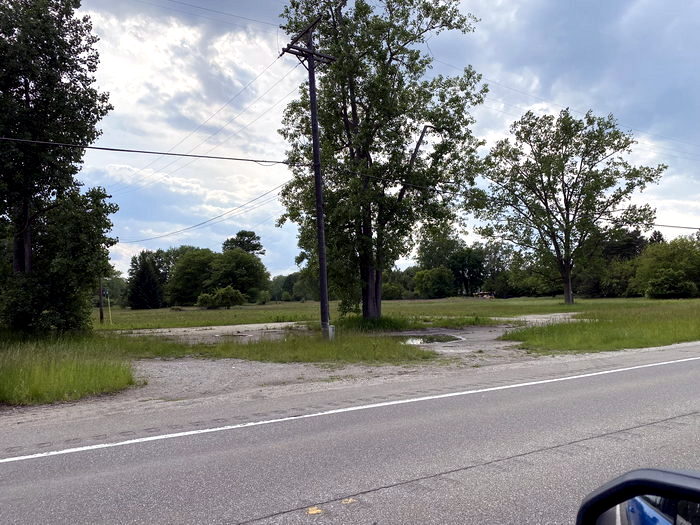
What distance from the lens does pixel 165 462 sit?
5434 millimetres

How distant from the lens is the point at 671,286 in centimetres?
7544

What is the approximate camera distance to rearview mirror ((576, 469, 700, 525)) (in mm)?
1337

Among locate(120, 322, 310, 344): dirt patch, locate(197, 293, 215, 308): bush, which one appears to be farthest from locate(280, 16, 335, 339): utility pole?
locate(197, 293, 215, 308): bush

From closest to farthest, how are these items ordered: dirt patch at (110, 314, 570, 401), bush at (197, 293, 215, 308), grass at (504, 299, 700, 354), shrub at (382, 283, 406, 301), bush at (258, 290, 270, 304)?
dirt patch at (110, 314, 570, 401), grass at (504, 299, 700, 354), bush at (197, 293, 215, 308), bush at (258, 290, 270, 304), shrub at (382, 283, 406, 301)

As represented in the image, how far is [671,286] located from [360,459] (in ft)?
277

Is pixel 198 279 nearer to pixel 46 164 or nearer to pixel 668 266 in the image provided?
pixel 668 266

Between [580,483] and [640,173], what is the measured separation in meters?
56.5

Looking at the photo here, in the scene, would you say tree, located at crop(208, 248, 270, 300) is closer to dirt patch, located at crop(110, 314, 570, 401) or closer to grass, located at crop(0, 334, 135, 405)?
dirt patch, located at crop(110, 314, 570, 401)

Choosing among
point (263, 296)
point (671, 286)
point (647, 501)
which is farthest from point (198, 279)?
point (647, 501)

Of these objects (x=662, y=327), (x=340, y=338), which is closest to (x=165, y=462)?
(x=340, y=338)

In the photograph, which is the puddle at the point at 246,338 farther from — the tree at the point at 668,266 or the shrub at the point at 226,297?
the tree at the point at 668,266

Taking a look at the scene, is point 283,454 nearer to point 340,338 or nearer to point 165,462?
point 165,462

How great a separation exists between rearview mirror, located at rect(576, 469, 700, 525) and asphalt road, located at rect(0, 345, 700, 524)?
8.52ft

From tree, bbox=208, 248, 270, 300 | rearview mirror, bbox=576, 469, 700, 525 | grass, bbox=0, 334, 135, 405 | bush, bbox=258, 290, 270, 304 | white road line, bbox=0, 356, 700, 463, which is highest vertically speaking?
tree, bbox=208, 248, 270, 300
